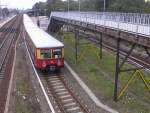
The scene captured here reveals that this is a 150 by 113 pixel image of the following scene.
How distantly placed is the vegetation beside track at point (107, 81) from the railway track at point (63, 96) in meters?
1.68

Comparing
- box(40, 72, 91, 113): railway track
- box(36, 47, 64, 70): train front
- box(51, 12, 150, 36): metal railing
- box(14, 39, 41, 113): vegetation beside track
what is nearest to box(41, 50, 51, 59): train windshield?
box(36, 47, 64, 70): train front

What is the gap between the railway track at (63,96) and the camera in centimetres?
1983

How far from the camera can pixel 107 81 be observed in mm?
25938

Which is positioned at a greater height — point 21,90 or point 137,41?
point 137,41

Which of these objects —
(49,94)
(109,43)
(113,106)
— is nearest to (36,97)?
(49,94)

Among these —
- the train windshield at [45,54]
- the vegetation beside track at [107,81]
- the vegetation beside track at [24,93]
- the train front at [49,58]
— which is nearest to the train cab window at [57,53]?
the train front at [49,58]

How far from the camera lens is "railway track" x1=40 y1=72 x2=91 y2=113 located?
19.8 metres

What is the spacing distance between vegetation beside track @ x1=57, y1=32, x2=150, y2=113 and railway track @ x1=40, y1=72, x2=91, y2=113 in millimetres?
1685

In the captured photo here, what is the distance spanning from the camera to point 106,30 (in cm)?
2428

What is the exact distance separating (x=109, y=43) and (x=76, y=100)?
1015 inches

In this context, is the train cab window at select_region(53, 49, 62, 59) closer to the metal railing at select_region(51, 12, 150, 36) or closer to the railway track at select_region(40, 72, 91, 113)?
the railway track at select_region(40, 72, 91, 113)

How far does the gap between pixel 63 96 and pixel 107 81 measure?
4778 millimetres

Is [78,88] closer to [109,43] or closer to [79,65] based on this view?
[79,65]

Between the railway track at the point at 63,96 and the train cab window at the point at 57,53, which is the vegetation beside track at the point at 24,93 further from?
the train cab window at the point at 57,53
